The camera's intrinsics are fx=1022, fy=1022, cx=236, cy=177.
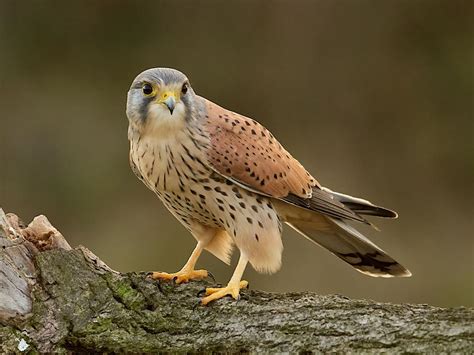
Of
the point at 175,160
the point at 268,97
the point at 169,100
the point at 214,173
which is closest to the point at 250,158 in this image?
the point at 214,173

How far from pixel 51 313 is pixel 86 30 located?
16.1 ft

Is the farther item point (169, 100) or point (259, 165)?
point (259, 165)

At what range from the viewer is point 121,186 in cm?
780

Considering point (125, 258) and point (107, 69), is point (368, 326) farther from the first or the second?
point (107, 69)

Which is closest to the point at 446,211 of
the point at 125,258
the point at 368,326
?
the point at 125,258

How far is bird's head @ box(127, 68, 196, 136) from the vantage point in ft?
13.5

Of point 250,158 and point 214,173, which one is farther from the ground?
point 250,158

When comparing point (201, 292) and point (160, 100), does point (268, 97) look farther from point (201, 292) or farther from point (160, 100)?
point (201, 292)

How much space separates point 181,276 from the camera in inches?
162

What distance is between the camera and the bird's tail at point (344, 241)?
4602 mm

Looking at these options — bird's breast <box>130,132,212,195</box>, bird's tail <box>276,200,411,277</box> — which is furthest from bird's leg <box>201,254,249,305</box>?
bird's tail <box>276,200,411,277</box>

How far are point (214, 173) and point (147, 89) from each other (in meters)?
0.44

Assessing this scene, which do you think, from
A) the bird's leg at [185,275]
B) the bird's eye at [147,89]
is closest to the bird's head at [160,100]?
the bird's eye at [147,89]

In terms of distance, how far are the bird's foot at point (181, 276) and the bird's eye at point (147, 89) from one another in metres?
0.73
